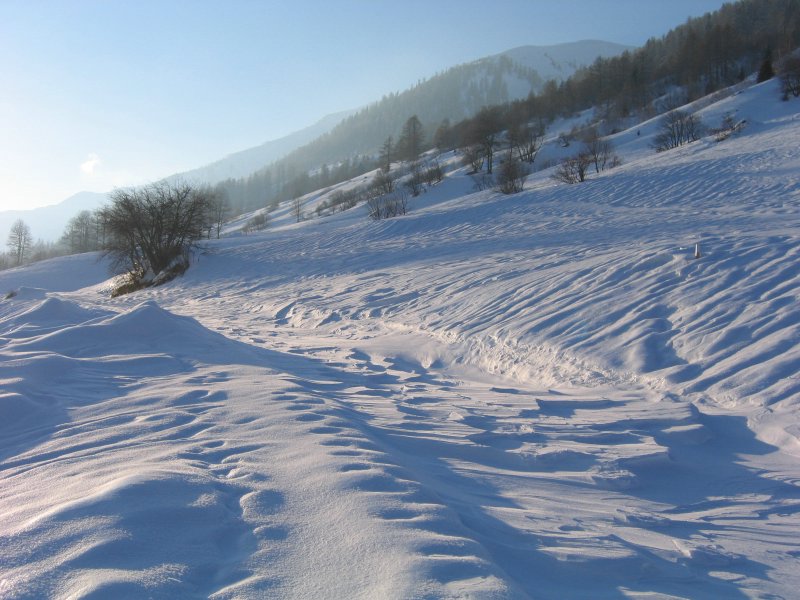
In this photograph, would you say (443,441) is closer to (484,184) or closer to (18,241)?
(484,184)

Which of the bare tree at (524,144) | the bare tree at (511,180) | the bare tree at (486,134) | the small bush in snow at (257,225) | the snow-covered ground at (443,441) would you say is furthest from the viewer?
the small bush in snow at (257,225)

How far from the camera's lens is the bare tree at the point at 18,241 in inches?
2419

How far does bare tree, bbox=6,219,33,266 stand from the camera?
61.4m

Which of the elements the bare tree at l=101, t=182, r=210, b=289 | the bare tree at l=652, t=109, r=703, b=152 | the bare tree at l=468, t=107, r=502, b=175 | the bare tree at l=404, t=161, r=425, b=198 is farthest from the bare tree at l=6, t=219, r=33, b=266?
the bare tree at l=652, t=109, r=703, b=152

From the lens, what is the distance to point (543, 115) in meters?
70.6

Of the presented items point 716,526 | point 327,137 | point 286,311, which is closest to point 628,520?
point 716,526

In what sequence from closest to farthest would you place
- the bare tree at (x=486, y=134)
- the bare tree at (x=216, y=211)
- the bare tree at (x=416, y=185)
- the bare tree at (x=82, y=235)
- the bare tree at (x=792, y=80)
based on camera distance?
the bare tree at (x=216, y=211) < the bare tree at (x=792, y=80) < the bare tree at (x=416, y=185) < the bare tree at (x=486, y=134) < the bare tree at (x=82, y=235)

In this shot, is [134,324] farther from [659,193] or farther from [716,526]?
[659,193]

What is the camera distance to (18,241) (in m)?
61.8

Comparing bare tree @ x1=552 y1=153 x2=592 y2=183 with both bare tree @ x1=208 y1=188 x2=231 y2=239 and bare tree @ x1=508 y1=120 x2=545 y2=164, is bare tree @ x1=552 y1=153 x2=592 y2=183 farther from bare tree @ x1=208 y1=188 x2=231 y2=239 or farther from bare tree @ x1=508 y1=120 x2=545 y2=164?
bare tree @ x1=508 y1=120 x2=545 y2=164

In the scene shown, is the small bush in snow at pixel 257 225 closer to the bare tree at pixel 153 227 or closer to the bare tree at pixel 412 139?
the bare tree at pixel 412 139

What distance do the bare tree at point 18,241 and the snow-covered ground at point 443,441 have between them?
65812mm

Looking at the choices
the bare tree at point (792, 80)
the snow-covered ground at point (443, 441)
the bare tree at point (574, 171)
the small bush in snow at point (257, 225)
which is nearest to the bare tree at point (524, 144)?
the bare tree at point (792, 80)

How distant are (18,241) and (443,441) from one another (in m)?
75.4
